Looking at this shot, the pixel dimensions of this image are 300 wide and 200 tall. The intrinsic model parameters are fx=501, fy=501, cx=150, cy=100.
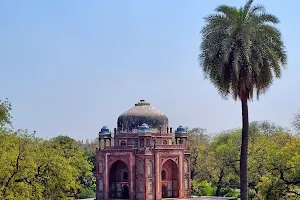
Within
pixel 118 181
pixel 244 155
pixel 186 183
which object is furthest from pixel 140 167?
pixel 244 155

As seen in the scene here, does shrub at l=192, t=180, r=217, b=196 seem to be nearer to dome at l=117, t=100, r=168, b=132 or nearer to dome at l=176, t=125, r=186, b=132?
dome at l=176, t=125, r=186, b=132

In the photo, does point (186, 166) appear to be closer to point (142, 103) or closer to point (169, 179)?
point (169, 179)

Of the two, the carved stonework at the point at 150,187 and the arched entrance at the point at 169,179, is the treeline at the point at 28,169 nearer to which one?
the carved stonework at the point at 150,187

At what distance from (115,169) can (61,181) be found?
2242 centimetres

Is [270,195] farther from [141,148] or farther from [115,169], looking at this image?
[115,169]

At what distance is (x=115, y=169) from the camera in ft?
180

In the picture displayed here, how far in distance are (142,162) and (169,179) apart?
546 cm

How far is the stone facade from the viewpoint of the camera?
2044 inches

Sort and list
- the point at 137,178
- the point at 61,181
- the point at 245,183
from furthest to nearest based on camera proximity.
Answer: the point at 137,178
the point at 61,181
the point at 245,183

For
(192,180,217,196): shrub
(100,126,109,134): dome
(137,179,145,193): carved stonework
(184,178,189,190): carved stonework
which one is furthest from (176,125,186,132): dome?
(192,180,217,196): shrub

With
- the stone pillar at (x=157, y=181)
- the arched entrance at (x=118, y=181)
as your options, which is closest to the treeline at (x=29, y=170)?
the stone pillar at (x=157, y=181)

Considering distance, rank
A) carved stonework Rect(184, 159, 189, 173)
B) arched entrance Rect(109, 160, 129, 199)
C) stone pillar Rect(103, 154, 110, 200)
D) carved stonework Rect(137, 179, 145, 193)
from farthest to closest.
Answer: carved stonework Rect(184, 159, 189, 173), arched entrance Rect(109, 160, 129, 199), stone pillar Rect(103, 154, 110, 200), carved stonework Rect(137, 179, 145, 193)

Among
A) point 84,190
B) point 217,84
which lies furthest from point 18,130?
point 84,190

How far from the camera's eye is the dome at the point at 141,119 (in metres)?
54.9
